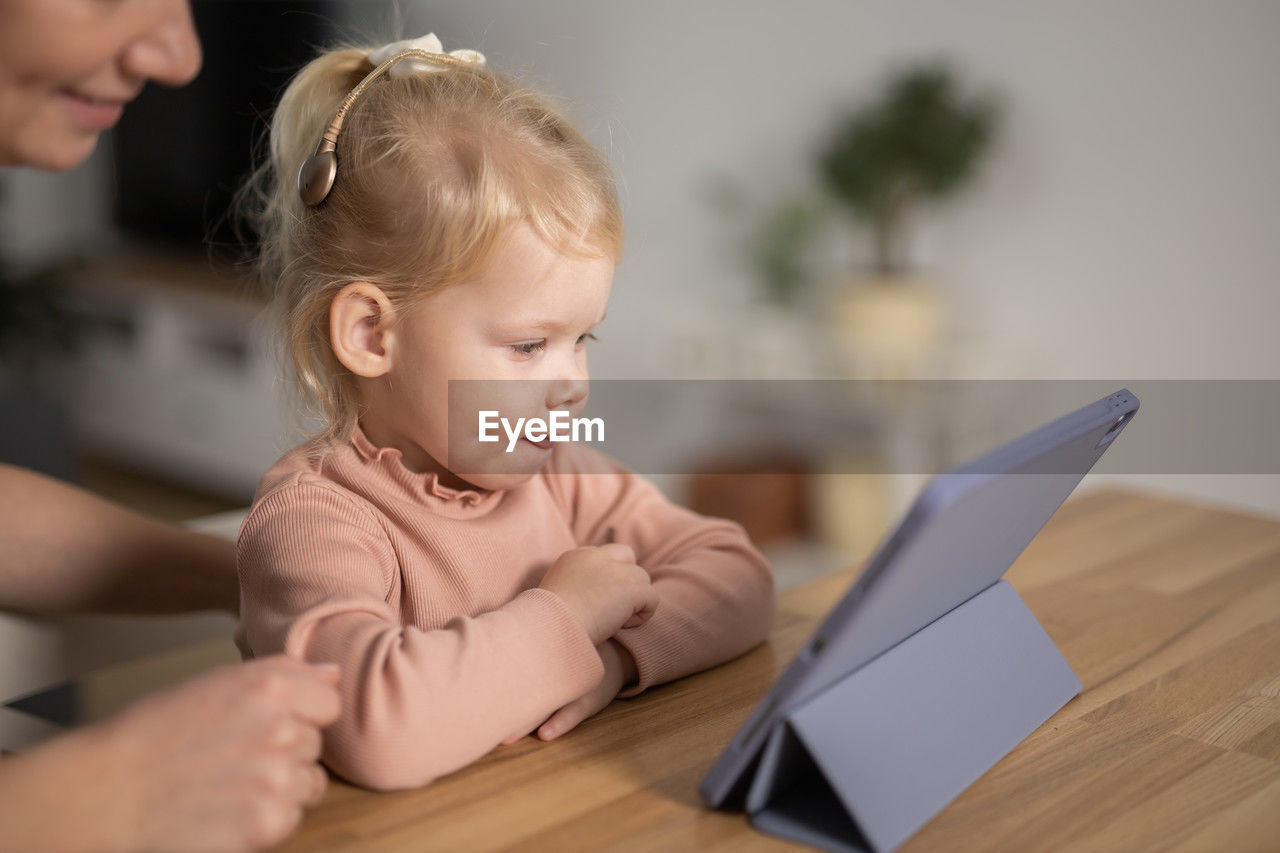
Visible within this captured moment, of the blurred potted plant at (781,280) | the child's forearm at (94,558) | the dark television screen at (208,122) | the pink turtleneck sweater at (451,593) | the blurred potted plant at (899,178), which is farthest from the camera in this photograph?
the dark television screen at (208,122)

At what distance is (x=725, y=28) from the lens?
122 inches

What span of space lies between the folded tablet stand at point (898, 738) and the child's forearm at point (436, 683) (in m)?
0.14

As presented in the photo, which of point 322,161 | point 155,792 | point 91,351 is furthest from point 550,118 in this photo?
point 91,351

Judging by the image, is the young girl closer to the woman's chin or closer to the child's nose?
the child's nose

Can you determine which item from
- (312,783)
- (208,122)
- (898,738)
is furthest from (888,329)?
(208,122)

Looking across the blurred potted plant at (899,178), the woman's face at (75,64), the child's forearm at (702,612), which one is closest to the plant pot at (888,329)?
the blurred potted plant at (899,178)

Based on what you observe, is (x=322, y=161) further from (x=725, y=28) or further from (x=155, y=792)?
(x=725, y=28)

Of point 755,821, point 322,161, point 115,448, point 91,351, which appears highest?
point 322,161

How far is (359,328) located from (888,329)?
1.96 m

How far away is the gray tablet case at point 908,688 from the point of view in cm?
53

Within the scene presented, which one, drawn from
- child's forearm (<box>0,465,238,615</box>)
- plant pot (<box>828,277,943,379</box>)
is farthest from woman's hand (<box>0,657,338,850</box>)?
plant pot (<box>828,277,943,379</box>)

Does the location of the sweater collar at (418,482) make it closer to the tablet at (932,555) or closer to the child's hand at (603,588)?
the child's hand at (603,588)

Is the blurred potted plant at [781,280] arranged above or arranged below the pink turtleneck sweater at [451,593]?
below

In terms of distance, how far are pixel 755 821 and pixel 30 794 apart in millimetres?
332
